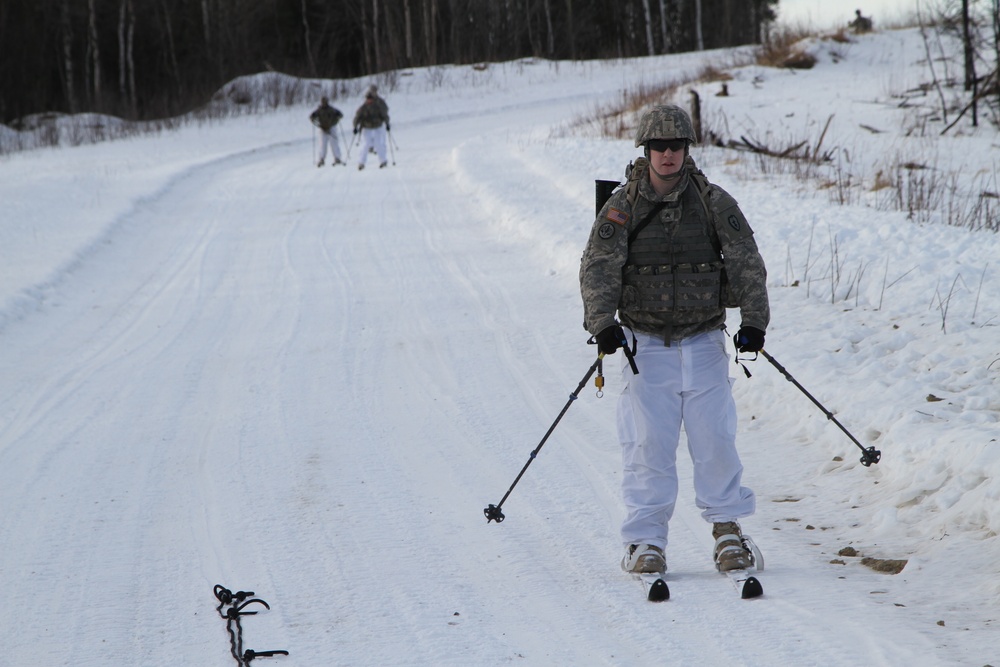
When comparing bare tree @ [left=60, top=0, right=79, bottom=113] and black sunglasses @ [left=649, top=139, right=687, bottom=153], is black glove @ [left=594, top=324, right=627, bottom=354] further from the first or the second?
bare tree @ [left=60, top=0, right=79, bottom=113]

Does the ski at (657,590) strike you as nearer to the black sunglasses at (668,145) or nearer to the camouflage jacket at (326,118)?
the black sunglasses at (668,145)

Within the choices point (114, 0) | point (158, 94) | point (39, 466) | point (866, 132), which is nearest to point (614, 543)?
point (39, 466)

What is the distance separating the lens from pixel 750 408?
6.70 meters

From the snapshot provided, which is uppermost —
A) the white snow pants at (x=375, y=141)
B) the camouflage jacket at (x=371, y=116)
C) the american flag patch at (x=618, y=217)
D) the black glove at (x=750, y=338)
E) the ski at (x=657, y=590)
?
the camouflage jacket at (x=371, y=116)

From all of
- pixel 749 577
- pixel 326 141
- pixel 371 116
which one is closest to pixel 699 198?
pixel 749 577

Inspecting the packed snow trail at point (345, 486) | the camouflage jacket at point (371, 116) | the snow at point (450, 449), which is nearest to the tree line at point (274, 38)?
the camouflage jacket at point (371, 116)

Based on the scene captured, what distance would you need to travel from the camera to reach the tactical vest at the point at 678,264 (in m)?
4.24

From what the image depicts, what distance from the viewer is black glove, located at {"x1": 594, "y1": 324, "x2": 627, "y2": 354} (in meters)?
4.14

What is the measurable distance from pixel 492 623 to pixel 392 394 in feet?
11.2

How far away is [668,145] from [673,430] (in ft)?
4.02

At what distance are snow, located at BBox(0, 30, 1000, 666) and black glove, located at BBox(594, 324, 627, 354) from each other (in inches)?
41.6

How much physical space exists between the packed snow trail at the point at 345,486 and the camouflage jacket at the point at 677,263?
1179mm

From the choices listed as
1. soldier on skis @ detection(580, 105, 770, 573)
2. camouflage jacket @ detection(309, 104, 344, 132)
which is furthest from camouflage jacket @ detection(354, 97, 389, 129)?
soldier on skis @ detection(580, 105, 770, 573)

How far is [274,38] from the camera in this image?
53594 mm
